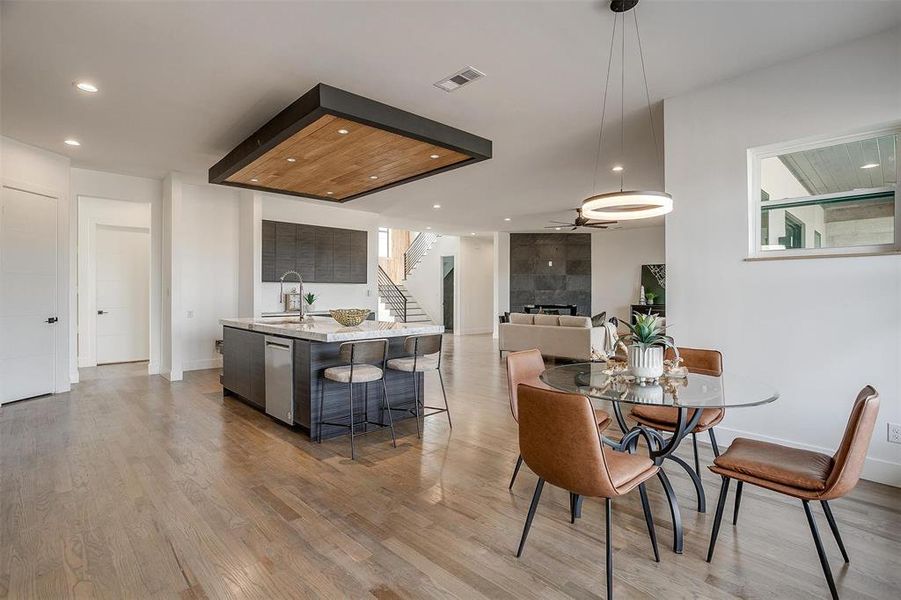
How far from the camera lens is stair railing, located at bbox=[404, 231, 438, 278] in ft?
45.3

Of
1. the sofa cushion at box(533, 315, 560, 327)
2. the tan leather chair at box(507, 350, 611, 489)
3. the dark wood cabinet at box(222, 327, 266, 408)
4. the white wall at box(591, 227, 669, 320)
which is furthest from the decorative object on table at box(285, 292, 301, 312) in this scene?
the white wall at box(591, 227, 669, 320)

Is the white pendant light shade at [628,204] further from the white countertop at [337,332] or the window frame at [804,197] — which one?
the white countertop at [337,332]

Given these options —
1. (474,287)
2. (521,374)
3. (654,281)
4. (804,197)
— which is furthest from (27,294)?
(654,281)

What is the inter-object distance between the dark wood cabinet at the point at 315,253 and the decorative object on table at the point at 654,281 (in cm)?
703

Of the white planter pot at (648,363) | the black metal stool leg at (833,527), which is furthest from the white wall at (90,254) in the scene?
the black metal stool leg at (833,527)

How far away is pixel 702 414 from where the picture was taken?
267 cm

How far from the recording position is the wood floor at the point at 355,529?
185 centimetres

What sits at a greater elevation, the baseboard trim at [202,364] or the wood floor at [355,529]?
the baseboard trim at [202,364]

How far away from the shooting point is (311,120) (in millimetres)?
3307

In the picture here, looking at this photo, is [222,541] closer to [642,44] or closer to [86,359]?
[642,44]

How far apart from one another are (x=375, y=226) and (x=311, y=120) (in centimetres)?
572

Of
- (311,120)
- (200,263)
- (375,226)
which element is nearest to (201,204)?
(200,263)

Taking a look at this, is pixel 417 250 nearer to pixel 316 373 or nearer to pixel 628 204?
pixel 316 373

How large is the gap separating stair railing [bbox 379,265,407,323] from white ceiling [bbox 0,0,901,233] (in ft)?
27.9
